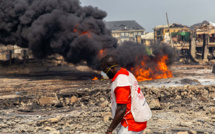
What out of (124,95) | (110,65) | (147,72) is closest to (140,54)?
(147,72)

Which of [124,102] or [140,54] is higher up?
[124,102]

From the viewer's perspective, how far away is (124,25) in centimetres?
7756

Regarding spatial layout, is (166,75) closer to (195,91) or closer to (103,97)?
(195,91)

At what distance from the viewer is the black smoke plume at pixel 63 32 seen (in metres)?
18.4

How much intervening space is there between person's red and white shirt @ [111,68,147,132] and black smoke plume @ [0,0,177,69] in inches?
574

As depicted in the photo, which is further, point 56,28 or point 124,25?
point 124,25

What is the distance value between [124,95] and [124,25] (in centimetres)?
7615

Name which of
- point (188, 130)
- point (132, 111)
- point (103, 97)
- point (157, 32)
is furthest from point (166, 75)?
point (157, 32)

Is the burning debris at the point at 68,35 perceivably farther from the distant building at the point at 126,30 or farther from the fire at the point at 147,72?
the distant building at the point at 126,30

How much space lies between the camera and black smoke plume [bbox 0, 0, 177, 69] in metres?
18.4

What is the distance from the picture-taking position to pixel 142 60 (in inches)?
711

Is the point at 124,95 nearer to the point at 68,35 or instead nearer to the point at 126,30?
the point at 68,35

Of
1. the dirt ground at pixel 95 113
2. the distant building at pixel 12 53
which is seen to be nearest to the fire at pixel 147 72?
the dirt ground at pixel 95 113

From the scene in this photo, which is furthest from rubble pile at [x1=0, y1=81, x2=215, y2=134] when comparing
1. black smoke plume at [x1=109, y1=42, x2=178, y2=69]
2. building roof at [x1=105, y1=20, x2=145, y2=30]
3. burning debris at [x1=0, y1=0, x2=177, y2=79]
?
building roof at [x1=105, y1=20, x2=145, y2=30]
